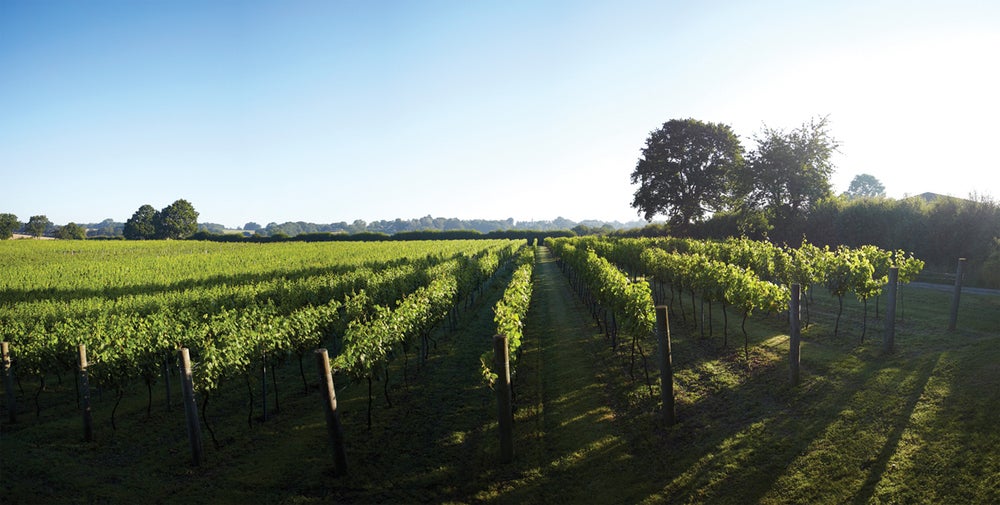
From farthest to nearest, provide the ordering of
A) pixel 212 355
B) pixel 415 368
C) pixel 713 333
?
1. pixel 713 333
2. pixel 415 368
3. pixel 212 355

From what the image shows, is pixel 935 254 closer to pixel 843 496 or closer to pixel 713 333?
pixel 713 333

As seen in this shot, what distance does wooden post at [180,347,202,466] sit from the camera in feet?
24.0

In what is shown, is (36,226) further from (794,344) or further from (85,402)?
(794,344)

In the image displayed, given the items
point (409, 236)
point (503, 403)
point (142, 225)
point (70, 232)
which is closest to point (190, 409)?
point (503, 403)

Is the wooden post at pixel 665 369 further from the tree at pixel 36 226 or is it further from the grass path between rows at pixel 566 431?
the tree at pixel 36 226

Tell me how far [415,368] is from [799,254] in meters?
13.2

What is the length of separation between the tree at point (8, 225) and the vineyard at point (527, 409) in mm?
146810

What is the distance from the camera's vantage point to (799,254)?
15438 mm

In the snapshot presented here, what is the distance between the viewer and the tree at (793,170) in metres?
35.3

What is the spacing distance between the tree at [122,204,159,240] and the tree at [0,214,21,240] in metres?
34.7

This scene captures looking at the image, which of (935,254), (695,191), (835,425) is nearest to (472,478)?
(835,425)

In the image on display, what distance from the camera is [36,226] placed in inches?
4879

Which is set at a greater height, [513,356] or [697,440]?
[513,356]

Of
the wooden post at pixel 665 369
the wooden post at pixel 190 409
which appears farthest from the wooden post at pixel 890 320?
the wooden post at pixel 190 409
